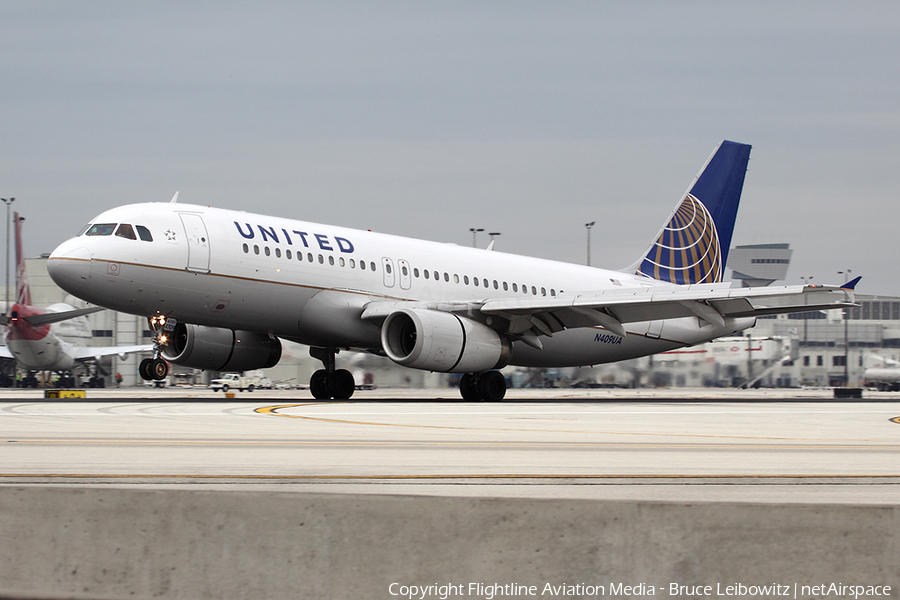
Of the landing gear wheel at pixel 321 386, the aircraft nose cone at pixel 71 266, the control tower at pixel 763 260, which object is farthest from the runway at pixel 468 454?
the control tower at pixel 763 260

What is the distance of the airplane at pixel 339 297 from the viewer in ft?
73.9

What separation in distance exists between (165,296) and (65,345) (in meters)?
42.9

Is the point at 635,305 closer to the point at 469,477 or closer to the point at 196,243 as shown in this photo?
the point at 196,243

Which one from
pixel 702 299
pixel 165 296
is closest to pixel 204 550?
pixel 165 296

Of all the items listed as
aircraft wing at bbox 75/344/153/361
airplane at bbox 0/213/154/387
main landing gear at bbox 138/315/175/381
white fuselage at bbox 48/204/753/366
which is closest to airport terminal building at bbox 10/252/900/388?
aircraft wing at bbox 75/344/153/361

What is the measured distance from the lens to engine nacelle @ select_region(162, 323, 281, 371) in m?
26.3

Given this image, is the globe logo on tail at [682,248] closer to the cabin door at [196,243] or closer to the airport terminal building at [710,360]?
the airport terminal building at [710,360]

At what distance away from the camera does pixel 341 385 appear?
28.0 meters

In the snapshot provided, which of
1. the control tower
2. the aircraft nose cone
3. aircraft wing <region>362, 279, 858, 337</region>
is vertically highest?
the control tower

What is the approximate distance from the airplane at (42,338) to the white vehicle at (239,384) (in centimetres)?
744

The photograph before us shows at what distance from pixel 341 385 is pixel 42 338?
3531 centimetres

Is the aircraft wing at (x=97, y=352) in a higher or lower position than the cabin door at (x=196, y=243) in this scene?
lower

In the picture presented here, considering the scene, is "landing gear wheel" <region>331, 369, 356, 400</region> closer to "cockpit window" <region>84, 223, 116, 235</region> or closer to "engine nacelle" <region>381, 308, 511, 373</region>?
"engine nacelle" <region>381, 308, 511, 373</region>

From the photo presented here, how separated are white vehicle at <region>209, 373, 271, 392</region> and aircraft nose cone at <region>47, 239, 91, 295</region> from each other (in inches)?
985
